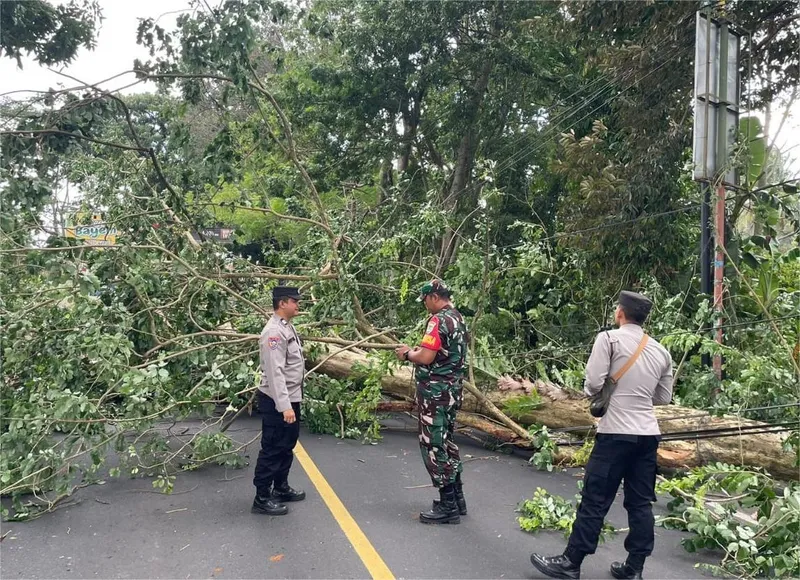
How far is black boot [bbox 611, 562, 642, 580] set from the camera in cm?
362

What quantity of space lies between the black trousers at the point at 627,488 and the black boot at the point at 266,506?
2.12 m

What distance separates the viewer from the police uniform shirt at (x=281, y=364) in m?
4.57

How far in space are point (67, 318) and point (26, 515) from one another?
185 cm

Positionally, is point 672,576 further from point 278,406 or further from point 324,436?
point 324,436

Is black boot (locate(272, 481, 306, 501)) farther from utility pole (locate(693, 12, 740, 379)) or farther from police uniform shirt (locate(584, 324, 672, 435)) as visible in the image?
utility pole (locate(693, 12, 740, 379))

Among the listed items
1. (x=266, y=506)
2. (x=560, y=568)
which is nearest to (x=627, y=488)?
(x=560, y=568)

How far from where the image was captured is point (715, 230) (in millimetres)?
6465

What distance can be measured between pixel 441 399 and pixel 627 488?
1.41 meters

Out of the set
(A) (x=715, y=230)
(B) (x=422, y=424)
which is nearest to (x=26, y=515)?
(B) (x=422, y=424)

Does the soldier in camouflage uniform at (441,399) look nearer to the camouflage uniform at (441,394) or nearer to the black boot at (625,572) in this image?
the camouflage uniform at (441,394)

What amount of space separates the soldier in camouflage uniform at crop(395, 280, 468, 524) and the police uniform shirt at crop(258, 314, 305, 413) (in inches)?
32.2

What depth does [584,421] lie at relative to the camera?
6.25 m

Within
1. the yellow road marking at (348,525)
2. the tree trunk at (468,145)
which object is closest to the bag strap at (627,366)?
the yellow road marking at (348,525)

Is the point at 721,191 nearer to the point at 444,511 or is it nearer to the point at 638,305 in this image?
the point at 638,305
